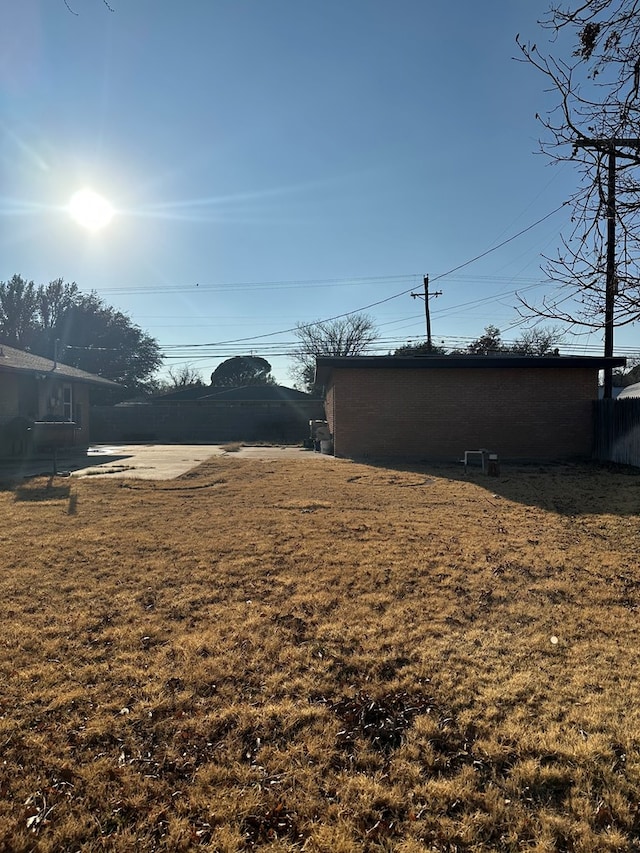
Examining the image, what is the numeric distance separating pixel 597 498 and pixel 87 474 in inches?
392

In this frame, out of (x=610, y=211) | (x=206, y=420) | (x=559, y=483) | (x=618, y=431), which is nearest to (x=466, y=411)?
(x=618, y=431)

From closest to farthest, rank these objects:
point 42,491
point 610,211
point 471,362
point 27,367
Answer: point 610,211, point 42,491, point 471,362, point 27,367

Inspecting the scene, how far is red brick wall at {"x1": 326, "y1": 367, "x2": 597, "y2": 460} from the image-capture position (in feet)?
45.6

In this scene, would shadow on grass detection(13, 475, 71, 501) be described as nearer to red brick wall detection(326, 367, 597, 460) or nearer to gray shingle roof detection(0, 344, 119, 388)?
gray shingle roof detection(0, 344, 119, 388)

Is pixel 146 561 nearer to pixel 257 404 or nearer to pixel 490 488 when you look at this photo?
pixel 490 488

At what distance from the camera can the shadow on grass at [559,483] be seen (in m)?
7.42

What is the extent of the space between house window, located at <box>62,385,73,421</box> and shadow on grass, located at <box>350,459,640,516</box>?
10.9 metres

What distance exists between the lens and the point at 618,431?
40.8 ft

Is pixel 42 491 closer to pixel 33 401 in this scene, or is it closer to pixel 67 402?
pixel 33 401

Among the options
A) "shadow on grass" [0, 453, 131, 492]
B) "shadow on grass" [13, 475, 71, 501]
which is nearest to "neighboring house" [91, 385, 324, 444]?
"shadow on grass" [0, 453, 131, 492]

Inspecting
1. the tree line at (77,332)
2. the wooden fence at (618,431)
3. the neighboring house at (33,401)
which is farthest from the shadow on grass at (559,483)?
the tree line at (77,332)

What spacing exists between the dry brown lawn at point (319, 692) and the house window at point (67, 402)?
1296cm

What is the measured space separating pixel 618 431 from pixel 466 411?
12.6ft

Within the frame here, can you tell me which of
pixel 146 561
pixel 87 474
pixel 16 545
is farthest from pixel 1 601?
pixel 87 474
